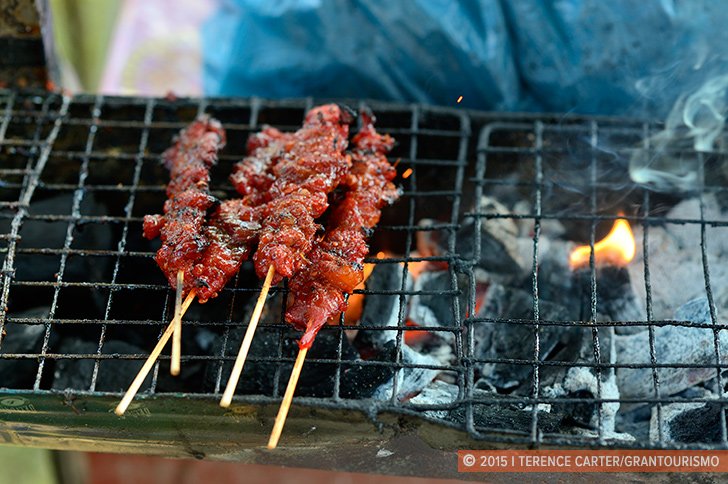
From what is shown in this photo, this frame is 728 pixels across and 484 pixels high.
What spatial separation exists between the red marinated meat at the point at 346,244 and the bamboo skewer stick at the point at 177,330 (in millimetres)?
476

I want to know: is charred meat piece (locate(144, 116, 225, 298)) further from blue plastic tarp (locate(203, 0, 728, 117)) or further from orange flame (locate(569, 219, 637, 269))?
orange flame (locate(569, 219, 637, 269))

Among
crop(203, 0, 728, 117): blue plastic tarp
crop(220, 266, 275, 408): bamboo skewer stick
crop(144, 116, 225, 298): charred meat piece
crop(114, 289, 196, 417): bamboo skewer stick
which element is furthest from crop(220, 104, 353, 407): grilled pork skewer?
crop(203, 0, 728, 117): blue plastic tarp

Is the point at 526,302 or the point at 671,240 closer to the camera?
the point at 526,302

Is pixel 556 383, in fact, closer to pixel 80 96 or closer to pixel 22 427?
pixel 22 427

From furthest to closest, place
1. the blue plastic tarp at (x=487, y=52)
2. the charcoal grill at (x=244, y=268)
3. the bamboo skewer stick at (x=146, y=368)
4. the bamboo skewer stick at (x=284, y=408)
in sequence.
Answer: the blue plastic tarp at (x=487, y=52)
the charcoal grill at (x=244, y=268)
the bamboo skewer stick at (x=146, y=368)
the bamboo skewer stick at (x=284, y=408)

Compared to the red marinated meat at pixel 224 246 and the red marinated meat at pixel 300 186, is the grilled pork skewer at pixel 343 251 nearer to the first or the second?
the red marinated meat at pixel 300 186

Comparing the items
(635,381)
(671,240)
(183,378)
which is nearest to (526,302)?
(635,381)

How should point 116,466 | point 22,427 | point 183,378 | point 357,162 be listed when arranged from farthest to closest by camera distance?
point 116,466 → point 183,378 → point 357,162 → point 22,427

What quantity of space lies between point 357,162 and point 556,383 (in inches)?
61.2

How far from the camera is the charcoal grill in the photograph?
2975mm

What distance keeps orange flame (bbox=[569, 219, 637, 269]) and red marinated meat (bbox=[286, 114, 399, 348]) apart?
1251mm

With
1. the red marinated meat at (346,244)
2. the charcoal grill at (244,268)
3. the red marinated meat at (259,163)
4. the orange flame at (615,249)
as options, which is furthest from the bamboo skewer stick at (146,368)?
the orange flame at (615,249)

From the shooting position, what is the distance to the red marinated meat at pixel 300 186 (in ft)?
10.2

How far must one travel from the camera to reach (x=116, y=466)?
19.5ft
